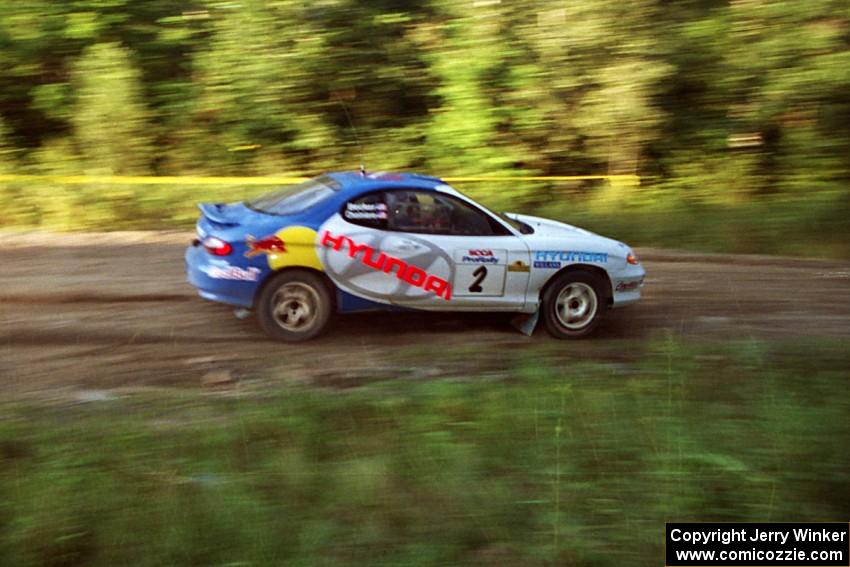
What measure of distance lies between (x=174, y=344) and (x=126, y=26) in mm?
9901

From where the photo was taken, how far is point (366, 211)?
827cm

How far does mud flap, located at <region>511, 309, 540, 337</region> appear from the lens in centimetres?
886

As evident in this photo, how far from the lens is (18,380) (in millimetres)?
7242

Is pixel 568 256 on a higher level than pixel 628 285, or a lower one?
higher

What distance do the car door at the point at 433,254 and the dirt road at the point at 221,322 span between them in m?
0.47

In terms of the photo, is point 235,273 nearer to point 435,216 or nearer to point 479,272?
point 435,216

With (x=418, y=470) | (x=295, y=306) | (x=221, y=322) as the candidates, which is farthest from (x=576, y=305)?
(x=418, y=470)

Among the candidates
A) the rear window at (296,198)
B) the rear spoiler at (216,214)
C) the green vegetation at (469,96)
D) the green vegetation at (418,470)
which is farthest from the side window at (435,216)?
the green vegetation at (469,96)

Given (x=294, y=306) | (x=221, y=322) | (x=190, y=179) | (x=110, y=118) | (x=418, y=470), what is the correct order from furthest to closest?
1. (x=110, y=118)
2. (x=190, y=179)
3. (x=221, y=322)
4. (x=294, y=306)
5. (x=418, y=470)

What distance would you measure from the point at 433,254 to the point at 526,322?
1.23 meters

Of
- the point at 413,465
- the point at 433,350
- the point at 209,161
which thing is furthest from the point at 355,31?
the point at 413,465

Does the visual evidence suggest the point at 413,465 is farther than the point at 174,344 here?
No

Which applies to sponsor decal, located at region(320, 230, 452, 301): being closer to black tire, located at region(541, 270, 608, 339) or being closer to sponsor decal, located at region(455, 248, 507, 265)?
sponsor decal, located at region(455, 248, 507, 265)

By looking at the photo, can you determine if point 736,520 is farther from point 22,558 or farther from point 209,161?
point 209,161
